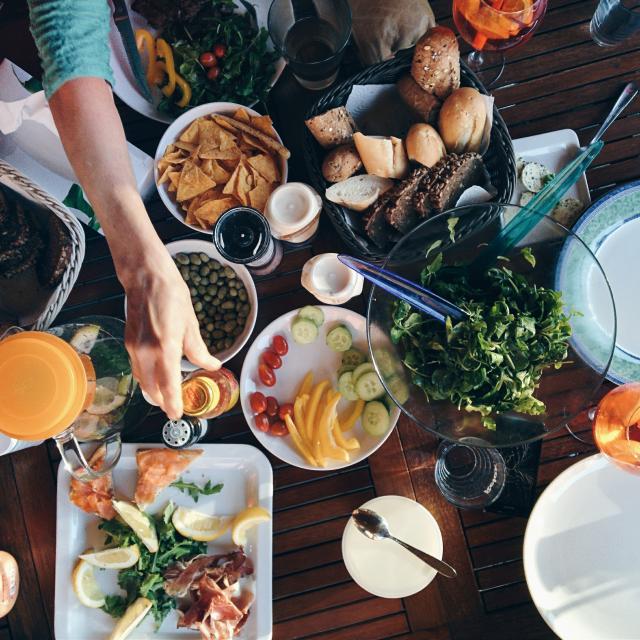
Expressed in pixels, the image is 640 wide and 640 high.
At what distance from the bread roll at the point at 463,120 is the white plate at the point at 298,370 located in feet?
1.44

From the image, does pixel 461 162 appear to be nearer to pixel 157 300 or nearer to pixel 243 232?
pixel 243 232

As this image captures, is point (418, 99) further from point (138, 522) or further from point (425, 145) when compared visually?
point (138, 522)

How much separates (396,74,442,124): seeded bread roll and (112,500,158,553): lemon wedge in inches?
43.8

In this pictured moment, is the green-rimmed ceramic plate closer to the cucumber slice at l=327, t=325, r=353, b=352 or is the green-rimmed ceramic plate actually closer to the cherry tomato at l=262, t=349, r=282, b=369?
the cucumber slice at l=327, t=325, r=353, b=352

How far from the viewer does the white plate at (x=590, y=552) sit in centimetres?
139

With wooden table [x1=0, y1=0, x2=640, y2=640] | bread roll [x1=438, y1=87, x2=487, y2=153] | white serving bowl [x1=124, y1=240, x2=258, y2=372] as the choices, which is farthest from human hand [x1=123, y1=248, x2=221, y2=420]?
bread roll [x1=438, y1=87, x2=487, y2=153]

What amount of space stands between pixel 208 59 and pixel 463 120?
0.62 m

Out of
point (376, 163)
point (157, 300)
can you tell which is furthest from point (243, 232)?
point (157, 300)

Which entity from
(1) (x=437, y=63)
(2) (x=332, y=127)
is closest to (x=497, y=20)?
(1) (x=437, y=63)

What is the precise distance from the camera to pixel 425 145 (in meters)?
1.30

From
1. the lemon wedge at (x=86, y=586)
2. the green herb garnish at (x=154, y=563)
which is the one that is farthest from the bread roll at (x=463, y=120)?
the lemon wedge at (x=86, y=586)

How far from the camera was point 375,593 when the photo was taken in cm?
141

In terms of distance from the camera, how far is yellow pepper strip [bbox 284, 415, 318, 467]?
1431 millimetres

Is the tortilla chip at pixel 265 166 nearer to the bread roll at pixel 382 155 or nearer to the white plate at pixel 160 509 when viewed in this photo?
the bread roll at pixel 382 155
